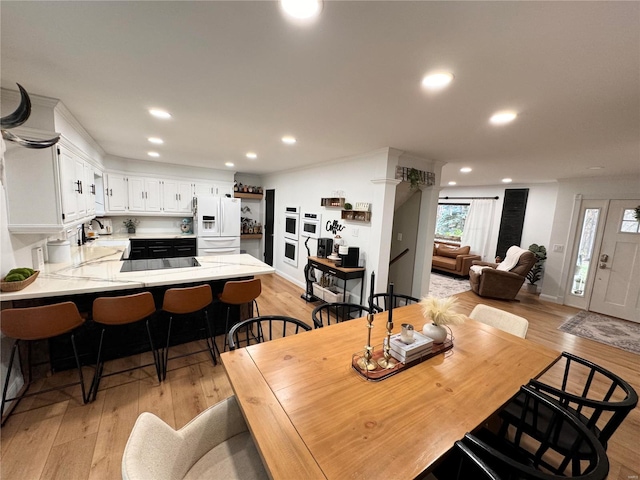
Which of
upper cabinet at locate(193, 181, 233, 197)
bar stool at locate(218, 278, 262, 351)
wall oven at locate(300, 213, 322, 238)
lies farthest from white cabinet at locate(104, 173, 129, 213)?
bar stool at locate(218, 278, 262, 351)

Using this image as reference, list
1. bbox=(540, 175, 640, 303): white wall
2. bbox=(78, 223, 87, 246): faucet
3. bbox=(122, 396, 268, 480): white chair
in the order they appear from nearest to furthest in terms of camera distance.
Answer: bbox=(122, 396, 268, 480): white chair → bbox=(78, 223, 87, 246): faucet → bbox=(540, 175, 640, 303): white wall

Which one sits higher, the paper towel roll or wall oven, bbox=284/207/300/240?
wall oven, bbox=284/207/300/240

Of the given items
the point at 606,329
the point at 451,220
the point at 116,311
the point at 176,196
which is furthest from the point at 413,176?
the point at 451,220

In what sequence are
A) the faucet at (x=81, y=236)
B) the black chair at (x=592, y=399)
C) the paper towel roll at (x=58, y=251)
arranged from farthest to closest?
the faucet at (x=81, y=236) < the paper towel roll at (x=58, y=251) < the black chair at (x=592, y=399)

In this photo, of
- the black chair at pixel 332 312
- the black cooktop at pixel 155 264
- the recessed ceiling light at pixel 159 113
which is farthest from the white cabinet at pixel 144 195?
the black chair at pixel 332 312

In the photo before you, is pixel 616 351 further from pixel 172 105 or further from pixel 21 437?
pixel 21 437

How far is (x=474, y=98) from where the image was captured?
174cm

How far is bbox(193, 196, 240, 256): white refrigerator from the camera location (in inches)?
205

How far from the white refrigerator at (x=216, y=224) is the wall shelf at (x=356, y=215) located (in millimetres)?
2764

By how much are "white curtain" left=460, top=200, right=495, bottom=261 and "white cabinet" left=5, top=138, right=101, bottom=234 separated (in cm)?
811

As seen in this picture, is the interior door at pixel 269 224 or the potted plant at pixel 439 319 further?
the interior door at pixel 269 224

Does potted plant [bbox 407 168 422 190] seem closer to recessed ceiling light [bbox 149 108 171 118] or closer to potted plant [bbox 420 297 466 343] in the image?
potted plant [bbox 420 297 466 343]

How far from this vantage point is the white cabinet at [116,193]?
4.76 m

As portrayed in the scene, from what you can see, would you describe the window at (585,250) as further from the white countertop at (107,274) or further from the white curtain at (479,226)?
the white countertop at (107,274)
